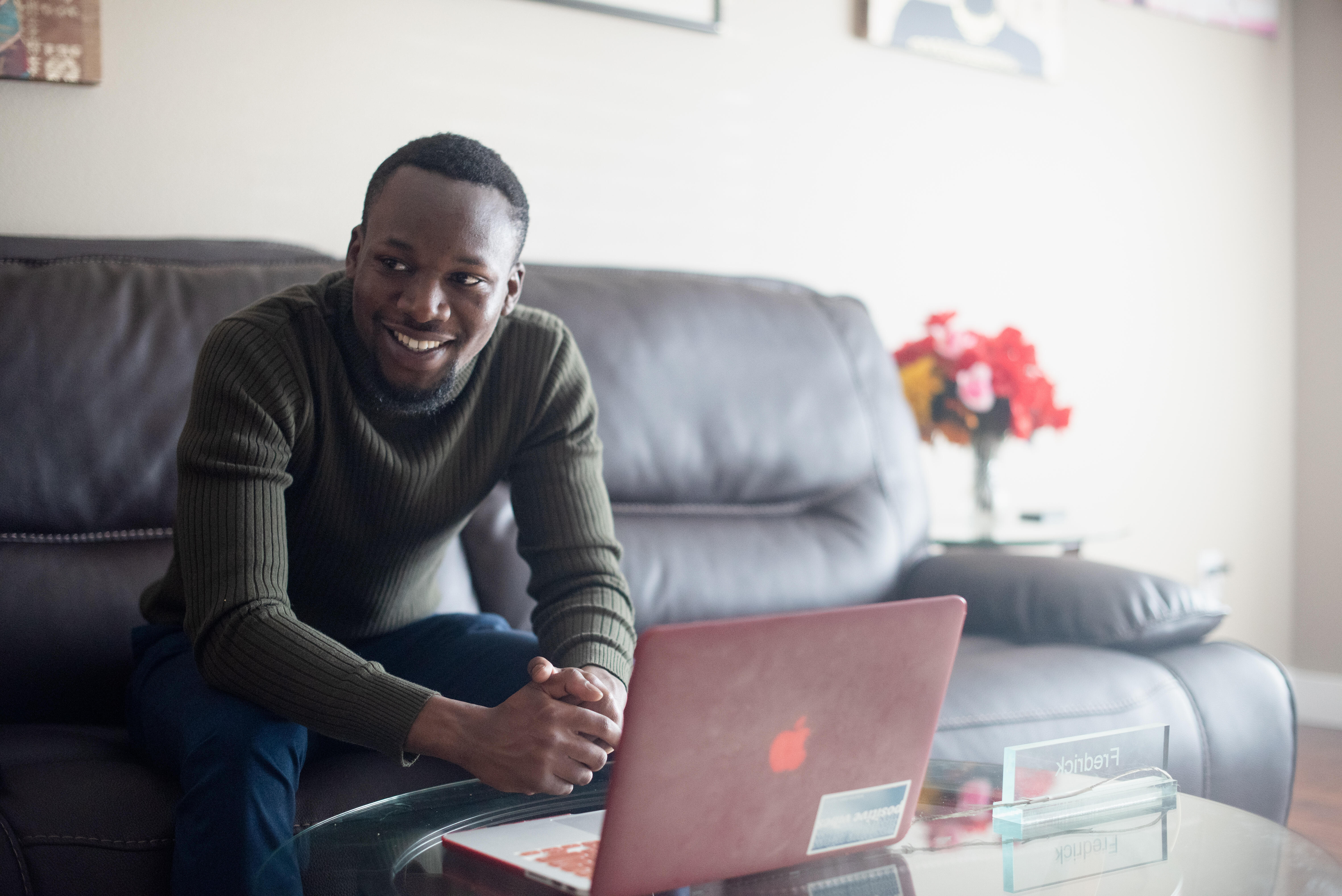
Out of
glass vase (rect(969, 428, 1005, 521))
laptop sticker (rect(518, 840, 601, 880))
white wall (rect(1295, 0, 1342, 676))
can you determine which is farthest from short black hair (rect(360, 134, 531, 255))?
white wall (rect(1295, 0, 1342, 676))

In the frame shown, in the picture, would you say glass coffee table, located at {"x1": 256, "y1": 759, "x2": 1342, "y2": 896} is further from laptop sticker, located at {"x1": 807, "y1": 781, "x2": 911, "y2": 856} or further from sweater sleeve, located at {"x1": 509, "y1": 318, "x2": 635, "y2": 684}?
sweater sleeve, located at {"x1": 509, "y1": 318, "x2": 635, "y2": 684}

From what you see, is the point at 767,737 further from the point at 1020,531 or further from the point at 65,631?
the point at 1020,531

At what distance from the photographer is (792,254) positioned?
2.52 meters

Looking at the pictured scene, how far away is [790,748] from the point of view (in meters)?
0.77

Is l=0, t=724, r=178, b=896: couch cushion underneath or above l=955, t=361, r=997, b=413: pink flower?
underneath

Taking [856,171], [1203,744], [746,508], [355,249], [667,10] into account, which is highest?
[667,10]

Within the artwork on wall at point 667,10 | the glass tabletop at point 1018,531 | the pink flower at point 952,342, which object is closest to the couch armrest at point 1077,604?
the glass tabletop at point 1018,531

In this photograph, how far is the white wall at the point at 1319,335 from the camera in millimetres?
3182

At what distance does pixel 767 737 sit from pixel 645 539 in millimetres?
1046

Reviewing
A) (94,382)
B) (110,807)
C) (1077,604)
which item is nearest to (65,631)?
(94,382)

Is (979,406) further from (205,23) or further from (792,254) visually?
(205,23)

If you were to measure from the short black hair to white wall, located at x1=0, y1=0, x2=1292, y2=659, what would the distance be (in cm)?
84

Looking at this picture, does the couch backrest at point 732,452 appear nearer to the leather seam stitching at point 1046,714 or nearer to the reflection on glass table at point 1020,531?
the reflection on glass table at point 1020,531

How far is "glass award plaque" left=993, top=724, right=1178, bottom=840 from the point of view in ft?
3.01
